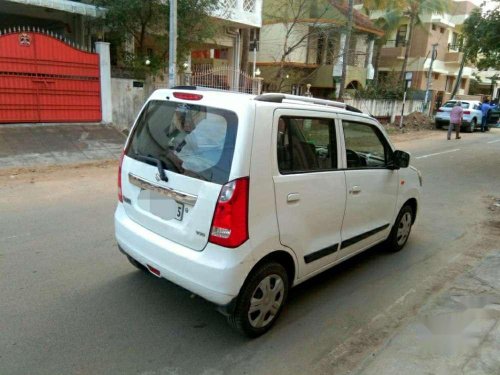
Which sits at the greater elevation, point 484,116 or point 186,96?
point 186,96

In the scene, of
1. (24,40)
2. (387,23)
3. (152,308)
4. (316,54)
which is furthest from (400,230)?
(387,23)

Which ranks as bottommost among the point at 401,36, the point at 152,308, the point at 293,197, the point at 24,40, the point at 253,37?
the point at 152,308

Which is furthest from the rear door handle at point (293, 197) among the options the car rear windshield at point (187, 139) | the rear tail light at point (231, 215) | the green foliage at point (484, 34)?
the green foliage at point (484, 34)

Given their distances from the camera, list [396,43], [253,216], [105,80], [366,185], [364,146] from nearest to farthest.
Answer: [253,216], [366,185], [364,146], [105,80], [396,43]

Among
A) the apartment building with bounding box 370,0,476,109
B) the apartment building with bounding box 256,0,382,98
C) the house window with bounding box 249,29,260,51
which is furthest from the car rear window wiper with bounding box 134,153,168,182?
the apartment building with bounding box 370,0,476,109

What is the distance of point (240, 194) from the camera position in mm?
2826

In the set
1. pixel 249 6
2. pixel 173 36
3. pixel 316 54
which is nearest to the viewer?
pixel 173 36

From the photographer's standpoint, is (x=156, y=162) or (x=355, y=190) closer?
(x=156, y=162)

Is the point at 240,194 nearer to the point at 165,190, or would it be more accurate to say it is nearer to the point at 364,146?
the point at 165,190

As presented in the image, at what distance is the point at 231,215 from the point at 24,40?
10.7 m

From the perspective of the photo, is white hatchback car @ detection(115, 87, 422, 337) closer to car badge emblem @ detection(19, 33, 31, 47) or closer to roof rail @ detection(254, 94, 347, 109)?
roof rail @ detection(254, 94, 347, 109)

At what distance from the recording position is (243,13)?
60.3 feet

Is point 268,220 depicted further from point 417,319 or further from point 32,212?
point 32,212

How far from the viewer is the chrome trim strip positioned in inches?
116
